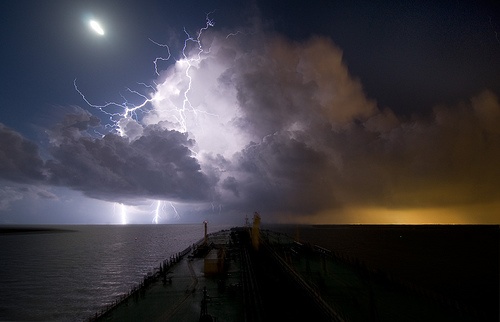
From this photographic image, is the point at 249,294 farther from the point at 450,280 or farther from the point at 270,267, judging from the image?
the point at 450,280

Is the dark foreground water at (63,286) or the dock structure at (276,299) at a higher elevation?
the dock structure at (276,299)

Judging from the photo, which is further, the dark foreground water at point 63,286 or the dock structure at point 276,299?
the dark foreground water at point 63,286

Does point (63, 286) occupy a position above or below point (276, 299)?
below

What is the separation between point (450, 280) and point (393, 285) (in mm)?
25487

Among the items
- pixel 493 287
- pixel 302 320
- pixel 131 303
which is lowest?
pixel 493 287

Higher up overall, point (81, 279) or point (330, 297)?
point (330, 297)

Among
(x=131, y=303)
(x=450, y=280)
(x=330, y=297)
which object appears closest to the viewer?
(x=330, y=297)

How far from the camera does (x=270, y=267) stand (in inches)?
1500

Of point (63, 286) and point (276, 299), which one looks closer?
point (276, 299)

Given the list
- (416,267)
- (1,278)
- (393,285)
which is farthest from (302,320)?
(1,278)

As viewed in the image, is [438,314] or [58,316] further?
[58,316]

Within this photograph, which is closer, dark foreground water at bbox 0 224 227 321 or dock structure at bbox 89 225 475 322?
dock structure at bbox 89 225 475 322

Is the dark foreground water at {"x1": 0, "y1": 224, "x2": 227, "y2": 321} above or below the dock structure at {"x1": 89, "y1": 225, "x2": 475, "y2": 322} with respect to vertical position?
below

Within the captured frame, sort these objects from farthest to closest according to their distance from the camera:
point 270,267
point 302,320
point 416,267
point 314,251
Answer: point 416,267 → point 314,251 → point 270,267 → point 302,320
